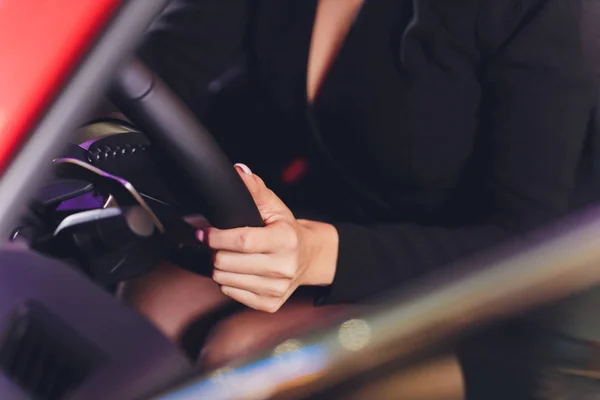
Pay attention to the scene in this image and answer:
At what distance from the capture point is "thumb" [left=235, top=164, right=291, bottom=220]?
0.71 meters

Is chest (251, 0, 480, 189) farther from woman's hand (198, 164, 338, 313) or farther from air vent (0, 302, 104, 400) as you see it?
air vent (0, 302, 104, 400)

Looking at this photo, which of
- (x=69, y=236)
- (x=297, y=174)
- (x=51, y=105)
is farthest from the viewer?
(x=297, y=174)

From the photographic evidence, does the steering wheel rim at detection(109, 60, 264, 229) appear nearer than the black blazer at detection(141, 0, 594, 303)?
Yes

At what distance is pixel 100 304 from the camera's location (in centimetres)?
65

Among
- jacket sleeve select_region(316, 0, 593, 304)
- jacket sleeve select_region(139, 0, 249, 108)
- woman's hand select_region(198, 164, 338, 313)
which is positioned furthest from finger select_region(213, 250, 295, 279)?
jacket sleeve select_region(139, 0, 249, 108)

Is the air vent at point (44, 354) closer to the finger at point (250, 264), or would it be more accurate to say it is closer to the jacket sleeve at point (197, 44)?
the finger at point (250, 264)

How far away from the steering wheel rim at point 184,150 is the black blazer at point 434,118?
0.21m

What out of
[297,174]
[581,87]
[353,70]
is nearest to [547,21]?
[581,87]

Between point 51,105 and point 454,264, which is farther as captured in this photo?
point 454,264

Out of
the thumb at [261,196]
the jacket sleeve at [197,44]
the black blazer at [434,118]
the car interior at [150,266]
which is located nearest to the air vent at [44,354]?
the car interior at [150,266]

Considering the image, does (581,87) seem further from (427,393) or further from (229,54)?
(229,54)

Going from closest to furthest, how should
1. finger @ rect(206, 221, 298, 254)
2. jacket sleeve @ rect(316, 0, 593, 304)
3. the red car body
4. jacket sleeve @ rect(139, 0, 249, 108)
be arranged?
the red car body
finger @ rect(206, 221, 298, 254)
jacket sleeve @ rect(316, 0, 593, 304)
jacket sleeve @ rect(139, 0, 249, 108)

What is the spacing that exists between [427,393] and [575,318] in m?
0.19

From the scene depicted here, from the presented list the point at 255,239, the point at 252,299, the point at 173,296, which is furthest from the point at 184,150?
the point at 173,296
